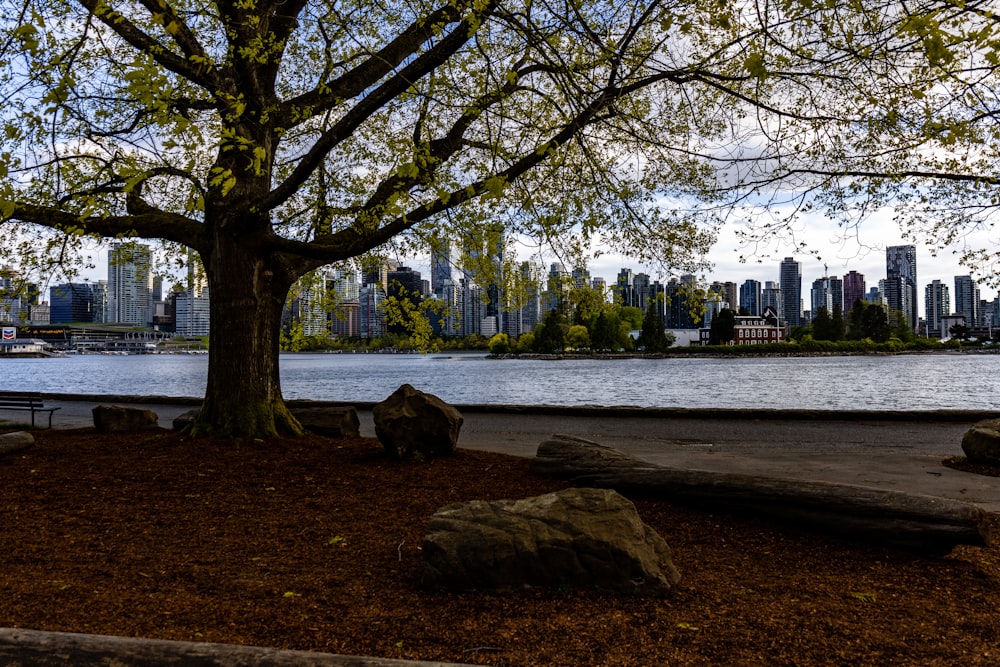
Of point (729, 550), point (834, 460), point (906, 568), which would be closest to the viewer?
point (906, 568)

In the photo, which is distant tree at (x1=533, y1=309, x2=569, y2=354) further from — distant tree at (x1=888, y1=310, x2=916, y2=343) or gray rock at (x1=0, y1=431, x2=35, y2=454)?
gray rock at (x1=0, y1=431, x2=35, y2=454)

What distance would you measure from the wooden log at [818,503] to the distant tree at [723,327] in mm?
157597

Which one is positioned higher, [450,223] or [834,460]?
[450,223]

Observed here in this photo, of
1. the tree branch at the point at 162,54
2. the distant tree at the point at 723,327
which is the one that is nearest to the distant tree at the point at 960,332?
the distant tree at the point at 723,327

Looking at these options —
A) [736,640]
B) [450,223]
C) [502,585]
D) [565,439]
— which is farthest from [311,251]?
[736,640]

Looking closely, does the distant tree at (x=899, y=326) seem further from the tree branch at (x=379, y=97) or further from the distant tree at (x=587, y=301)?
the tree branch at (x=379, y=97)

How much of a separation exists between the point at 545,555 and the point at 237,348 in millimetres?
7399

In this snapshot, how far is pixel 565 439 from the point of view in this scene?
8086 mm

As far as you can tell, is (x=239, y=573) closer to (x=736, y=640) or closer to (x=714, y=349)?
(x=736, y=640)

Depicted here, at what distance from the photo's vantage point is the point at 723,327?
16450 cm

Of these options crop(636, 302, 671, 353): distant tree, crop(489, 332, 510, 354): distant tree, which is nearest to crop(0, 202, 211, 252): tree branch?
crop(636, 302, 671, 353): distant tree

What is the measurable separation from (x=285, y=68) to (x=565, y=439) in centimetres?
932

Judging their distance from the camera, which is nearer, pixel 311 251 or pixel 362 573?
pixel 362 573

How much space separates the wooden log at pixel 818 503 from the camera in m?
5.31
